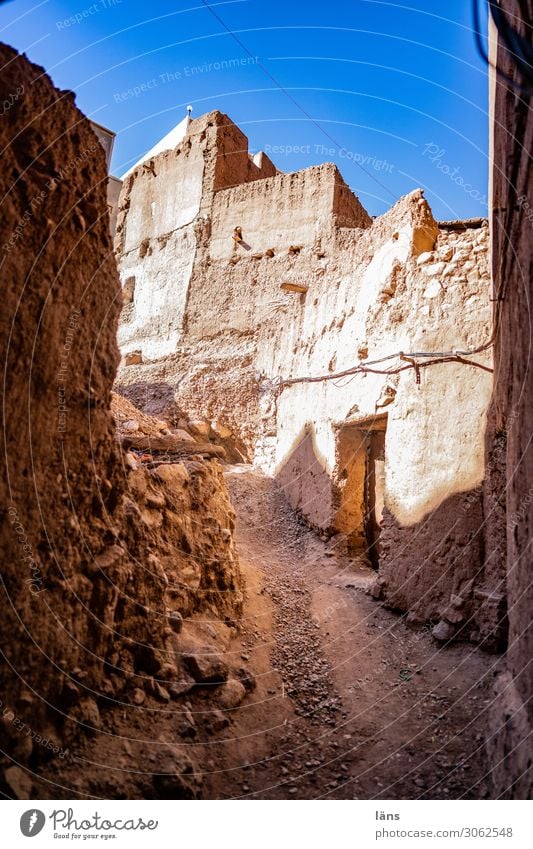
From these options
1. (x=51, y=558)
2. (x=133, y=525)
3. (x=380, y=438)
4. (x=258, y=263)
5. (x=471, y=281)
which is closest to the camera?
(x=51, y=558)

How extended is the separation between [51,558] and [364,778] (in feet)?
8.50

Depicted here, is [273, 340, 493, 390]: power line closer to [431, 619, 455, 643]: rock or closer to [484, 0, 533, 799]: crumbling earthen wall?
[484, 0, 533, 799]: crumbling earthen wall

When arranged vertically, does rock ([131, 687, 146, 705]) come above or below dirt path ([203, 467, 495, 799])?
above

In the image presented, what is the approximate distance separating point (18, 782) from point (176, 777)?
924 millimetres

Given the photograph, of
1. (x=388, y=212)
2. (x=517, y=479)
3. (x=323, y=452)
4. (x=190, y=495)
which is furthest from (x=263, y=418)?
(x=517, y=479)

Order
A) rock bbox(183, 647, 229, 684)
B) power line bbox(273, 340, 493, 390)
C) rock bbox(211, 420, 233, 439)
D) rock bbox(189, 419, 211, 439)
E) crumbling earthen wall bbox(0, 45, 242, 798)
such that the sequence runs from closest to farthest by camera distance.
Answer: crumbling earthen wall bbox(0, 45, 242, 798)
rock bbox(183, 647, 229, 684)
power line bbox(273, 340, 493, 390)
rock bbox(211, 420, 233, 439)
rock bbox(189, 419, 211, 439)

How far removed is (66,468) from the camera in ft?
10.3

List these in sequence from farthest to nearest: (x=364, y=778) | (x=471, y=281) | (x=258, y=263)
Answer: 1. (x=258, y=263)
2. (x=471, y=281)
3. (x=364, y=778)

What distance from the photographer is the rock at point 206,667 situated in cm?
378

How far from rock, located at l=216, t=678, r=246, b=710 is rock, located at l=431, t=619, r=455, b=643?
1.93m

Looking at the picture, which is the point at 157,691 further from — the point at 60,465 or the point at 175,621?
the point at 60,465

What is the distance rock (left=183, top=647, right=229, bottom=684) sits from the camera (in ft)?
12.4

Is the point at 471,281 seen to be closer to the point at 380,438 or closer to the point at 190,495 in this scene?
the point at 380,438

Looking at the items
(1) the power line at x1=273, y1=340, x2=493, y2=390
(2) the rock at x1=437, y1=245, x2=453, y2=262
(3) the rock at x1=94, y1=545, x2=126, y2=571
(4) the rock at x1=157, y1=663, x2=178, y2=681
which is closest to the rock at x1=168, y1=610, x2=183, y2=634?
(4) the rock at x1=157, y1=663, x2=178, y2=681
